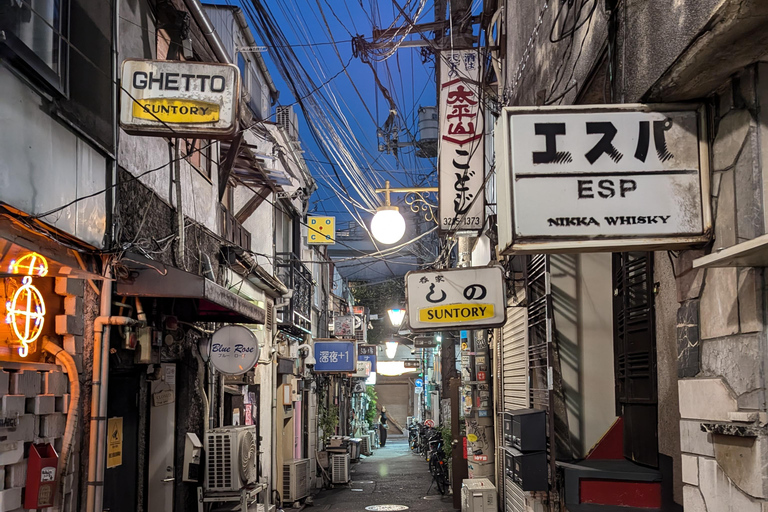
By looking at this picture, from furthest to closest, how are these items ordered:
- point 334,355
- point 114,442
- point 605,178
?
1. point 334,355
2. point 114,442
3. point 605,178

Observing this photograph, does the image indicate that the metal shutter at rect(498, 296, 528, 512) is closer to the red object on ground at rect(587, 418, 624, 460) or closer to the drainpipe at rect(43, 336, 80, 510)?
the red object on ground at rect(587, 418, 624, 460)

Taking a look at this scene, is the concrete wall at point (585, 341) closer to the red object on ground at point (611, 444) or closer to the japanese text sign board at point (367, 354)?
the red object on ground at point (611, 444)

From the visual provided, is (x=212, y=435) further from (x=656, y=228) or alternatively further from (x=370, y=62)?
(x=656, y=228)

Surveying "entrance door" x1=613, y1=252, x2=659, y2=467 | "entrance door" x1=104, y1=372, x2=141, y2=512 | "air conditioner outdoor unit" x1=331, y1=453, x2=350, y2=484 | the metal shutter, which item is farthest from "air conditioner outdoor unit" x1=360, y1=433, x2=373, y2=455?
"entrance door" x1=613, y1=252, x2=659, y2=467

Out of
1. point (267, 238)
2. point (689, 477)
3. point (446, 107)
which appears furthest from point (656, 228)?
point (267, 238)

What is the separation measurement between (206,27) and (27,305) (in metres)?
7.08

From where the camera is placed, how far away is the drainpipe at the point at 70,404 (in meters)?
6.95

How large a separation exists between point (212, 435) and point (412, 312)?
12.3 ft

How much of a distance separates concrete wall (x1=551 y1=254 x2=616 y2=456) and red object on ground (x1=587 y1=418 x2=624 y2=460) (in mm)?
263

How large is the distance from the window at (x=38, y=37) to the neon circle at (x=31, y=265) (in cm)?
163

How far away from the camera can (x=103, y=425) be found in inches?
302

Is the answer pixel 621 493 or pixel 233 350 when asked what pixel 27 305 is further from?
pixel 621 493

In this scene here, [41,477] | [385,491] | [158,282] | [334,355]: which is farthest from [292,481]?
[41,477]

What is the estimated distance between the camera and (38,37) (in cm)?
681
